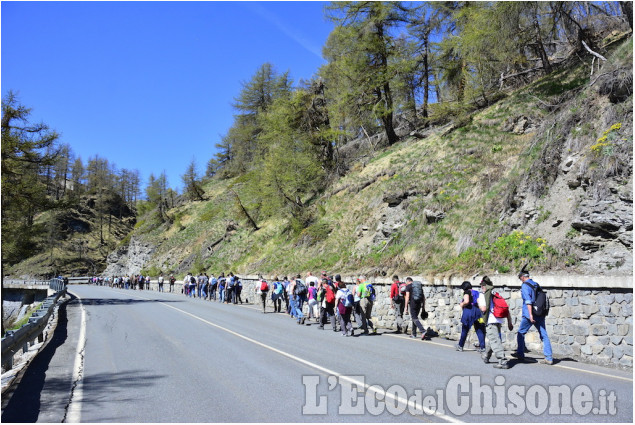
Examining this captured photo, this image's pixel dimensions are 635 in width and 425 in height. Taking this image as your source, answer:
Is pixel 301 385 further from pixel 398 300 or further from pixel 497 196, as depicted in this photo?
pixel 497 196

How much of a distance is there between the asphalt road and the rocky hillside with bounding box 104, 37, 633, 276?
12.5ft

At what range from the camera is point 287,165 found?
104 feet

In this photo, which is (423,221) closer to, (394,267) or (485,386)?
(394,267)

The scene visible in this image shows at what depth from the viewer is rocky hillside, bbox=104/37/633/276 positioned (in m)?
11.4

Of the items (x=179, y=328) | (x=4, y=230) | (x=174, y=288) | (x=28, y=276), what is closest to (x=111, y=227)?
(x=28, y=276)

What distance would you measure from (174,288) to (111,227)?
6583 centimetres

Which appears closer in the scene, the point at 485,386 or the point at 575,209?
the point at 485,386

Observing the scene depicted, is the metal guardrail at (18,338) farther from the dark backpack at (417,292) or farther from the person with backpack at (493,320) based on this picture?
the dark backpack at (417,292)

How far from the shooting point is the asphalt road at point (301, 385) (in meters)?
5.51

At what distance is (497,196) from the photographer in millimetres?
16188

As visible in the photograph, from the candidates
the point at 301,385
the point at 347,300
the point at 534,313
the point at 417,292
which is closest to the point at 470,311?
the point at 534,313

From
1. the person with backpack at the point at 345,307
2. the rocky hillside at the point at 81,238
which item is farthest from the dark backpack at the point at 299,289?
the rocky hillside at the point at 81,238

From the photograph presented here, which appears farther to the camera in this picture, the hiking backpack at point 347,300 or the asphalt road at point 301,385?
the hiking backpack at point 347,300

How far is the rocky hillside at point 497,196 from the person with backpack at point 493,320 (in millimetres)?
3292
